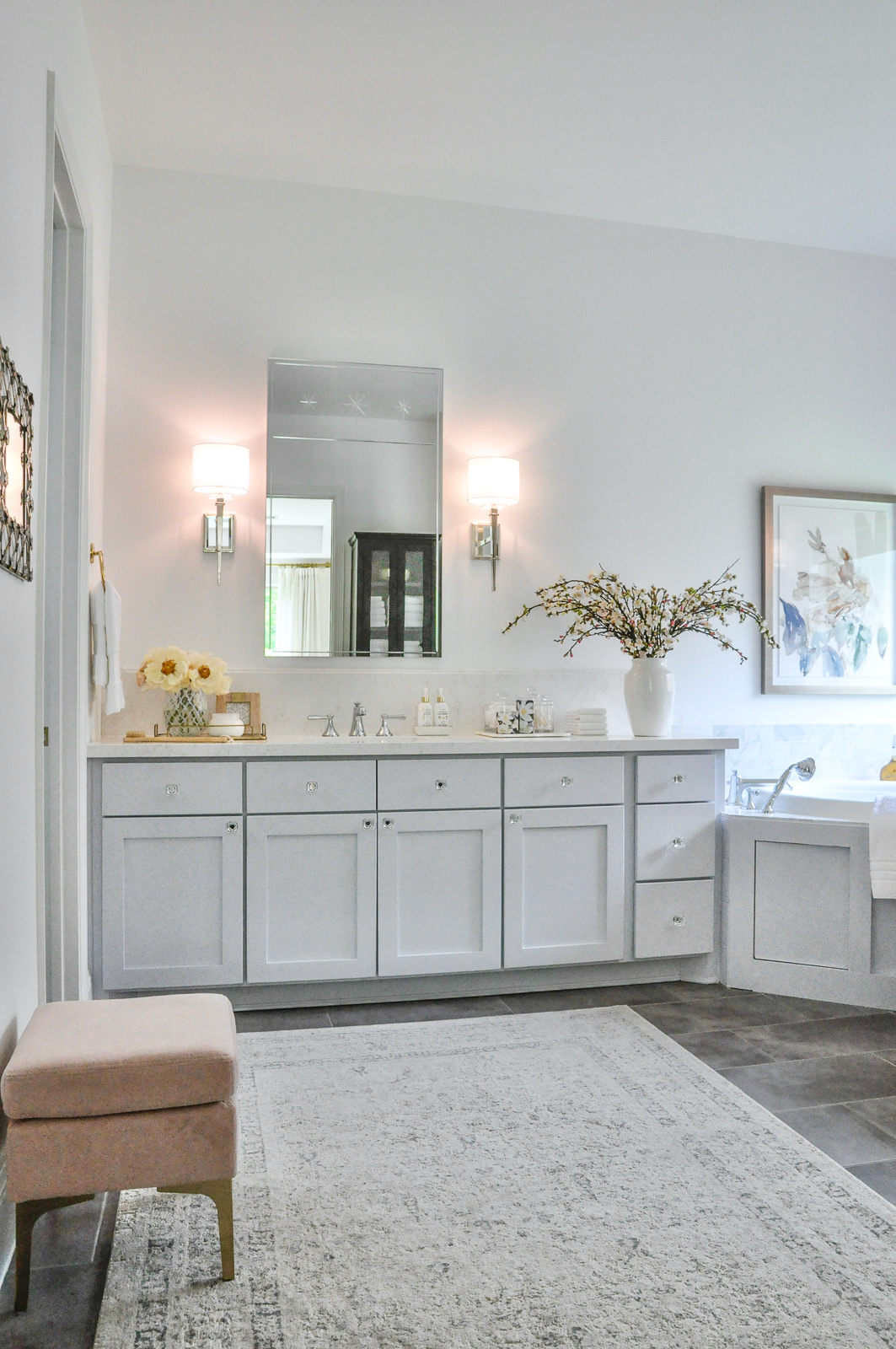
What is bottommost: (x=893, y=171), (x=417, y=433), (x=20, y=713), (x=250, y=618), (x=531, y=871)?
(x=531, y=871)

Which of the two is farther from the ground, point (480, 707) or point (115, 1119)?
point (480, 707)

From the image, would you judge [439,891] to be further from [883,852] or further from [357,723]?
[883,852]

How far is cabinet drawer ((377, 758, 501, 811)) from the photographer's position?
316 centimetres

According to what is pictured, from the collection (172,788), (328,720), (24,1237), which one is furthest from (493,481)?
(24,1237)

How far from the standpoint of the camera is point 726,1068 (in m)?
2.66

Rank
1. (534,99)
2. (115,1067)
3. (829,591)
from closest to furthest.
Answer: (115,1067), (534,99), (829,591)

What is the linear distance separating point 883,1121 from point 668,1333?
1.03 metres

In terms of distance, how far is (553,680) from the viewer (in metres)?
3.81

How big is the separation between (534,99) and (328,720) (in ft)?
7.06

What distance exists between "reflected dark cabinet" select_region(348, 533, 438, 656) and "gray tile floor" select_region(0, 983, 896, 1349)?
1.28 m

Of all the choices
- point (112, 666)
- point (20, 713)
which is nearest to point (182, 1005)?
point (20, 713)

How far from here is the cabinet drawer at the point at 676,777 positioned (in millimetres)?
3365

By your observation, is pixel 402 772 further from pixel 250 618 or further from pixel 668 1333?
pixel 668 1333

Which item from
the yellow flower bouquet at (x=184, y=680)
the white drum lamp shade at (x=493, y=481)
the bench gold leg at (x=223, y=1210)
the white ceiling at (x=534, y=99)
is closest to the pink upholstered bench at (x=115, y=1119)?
the bench gold leg at (x=223, y=1210)
